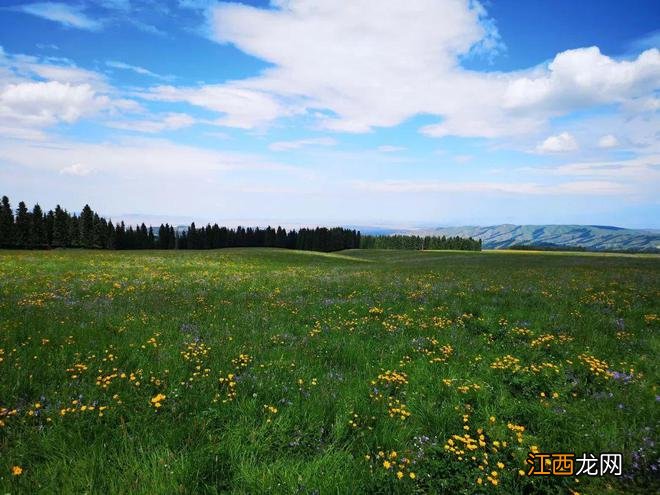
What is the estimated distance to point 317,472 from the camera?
4395mm

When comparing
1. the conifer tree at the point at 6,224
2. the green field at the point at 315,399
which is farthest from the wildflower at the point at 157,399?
the conifer tree at the point at 6,224

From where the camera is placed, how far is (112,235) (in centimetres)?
10875

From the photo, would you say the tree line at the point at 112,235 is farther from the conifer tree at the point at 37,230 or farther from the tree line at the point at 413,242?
the tree line at the point at 413,242

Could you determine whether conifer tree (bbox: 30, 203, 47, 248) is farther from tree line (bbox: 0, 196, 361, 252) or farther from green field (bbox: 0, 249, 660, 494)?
green field (bbox: 0, 249, 660, 494)

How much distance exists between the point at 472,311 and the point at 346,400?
8.32 meters

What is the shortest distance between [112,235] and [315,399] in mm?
121703

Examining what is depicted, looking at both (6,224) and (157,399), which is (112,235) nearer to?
(6,224)

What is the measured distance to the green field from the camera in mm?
4438

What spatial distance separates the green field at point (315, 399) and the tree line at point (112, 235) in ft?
328

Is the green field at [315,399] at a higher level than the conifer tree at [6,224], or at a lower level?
lower

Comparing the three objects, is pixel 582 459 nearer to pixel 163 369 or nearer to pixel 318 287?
pixel 163 369

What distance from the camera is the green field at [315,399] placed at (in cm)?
444

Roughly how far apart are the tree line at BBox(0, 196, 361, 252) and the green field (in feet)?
328

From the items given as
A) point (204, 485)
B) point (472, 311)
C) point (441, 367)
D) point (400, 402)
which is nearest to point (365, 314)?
point (472, 311)
